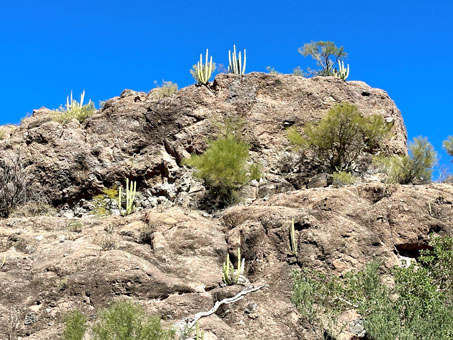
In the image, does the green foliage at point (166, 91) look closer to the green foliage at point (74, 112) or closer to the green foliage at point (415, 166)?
the green foliage at point (74, 112)

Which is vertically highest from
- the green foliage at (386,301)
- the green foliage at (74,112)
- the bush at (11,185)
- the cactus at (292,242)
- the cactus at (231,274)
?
the green foliage at (74,112)

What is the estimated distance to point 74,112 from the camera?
18688mm

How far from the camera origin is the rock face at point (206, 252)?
8938 millimetres

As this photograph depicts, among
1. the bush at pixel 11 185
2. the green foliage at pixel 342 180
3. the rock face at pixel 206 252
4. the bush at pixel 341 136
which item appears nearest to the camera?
the rock face at pixel 206 252

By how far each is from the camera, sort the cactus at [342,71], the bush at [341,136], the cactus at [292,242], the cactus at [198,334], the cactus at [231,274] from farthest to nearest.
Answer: the cactus at [342,71] → the bush at [341,136] → the cactus at [292,242] → the cactus at [231,274] → the cactus at [198,334]

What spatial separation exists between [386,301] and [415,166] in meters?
7.48

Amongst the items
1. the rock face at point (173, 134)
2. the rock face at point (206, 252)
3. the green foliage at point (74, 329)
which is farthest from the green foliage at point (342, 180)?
the green foliage at point (74, 329)

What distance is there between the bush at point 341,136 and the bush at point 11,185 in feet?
26.7

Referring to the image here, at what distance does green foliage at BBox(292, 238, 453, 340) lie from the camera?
25.8 feet

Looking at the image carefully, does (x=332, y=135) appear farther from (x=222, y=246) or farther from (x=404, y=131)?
(x=222, y=246)

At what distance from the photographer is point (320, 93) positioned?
61.1 feet

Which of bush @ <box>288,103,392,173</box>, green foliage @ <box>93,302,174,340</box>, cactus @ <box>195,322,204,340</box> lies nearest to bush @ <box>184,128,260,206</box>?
bush @ <box>288,103,392,173</box>

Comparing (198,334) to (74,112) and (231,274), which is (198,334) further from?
(74,112)

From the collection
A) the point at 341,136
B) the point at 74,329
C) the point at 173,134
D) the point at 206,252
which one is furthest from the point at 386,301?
the point at 173,134
